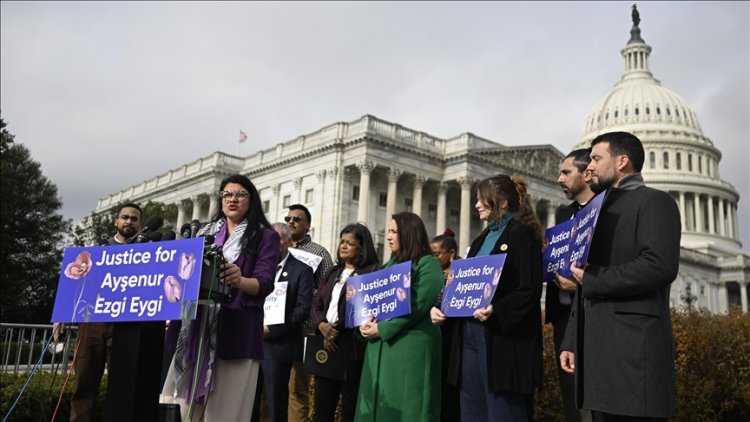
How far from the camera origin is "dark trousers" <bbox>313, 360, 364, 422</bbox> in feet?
23.5

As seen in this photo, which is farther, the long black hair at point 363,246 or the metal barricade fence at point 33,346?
the metal barricade fence at point 33,346

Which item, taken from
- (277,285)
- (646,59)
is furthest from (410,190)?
(646,59)

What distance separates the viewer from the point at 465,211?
168 ft

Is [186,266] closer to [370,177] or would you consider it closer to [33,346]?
[33,346]

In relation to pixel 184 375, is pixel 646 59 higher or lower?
higher

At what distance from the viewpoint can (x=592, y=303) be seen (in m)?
Result: 4.44

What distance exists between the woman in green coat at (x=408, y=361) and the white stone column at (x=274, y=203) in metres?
49.5

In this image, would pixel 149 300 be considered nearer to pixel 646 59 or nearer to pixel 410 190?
pixel 410 190

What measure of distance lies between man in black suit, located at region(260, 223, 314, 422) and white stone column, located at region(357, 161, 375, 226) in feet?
132

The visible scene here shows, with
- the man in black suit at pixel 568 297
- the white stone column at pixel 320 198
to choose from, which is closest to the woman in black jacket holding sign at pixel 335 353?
the man in black suit at pixel 568 297

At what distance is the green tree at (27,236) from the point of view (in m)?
34.4

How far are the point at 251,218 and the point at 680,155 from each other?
10565 cm

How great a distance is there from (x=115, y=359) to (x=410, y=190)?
50030mm

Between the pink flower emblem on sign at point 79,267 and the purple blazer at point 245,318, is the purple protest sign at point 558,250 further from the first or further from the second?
the pink flower emblem on sign at point 79,267
